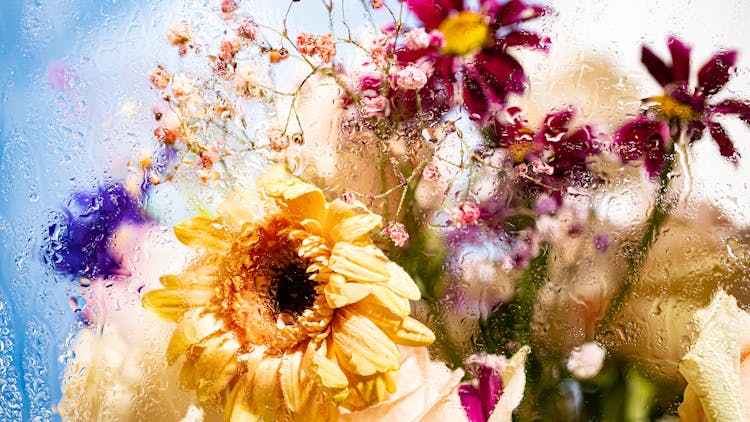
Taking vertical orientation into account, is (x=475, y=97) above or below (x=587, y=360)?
above

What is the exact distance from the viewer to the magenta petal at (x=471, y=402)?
0.31m

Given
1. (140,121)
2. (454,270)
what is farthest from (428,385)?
(140,121)

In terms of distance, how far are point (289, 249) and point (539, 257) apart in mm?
107

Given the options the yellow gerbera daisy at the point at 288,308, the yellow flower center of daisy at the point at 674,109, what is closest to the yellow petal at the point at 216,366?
the yellow gerbera daisy at the point at 288,308

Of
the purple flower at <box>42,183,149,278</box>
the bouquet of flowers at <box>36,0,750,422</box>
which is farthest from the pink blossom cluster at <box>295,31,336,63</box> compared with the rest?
the purple flower at <box>42,183,149,278</box>

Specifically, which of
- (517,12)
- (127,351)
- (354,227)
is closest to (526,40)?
(517,12)

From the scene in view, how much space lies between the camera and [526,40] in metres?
0.32

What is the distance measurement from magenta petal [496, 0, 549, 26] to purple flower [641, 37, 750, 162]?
0.05 metres

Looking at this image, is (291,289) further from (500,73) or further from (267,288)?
(500,73)

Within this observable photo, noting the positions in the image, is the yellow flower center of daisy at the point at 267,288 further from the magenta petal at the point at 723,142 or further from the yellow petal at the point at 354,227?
the magenta petal at the point at 723,142

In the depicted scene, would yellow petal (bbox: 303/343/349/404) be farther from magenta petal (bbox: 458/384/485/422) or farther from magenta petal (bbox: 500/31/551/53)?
magenta petal (bbox: 500/31/551/53)

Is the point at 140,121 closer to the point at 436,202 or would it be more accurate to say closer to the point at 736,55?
the point at 436,202

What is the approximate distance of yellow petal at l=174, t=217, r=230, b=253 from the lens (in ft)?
1.02

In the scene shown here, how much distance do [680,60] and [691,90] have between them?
1 cm
